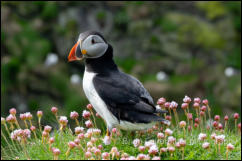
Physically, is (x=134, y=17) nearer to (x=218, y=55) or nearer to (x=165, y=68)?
(x=165, y=68)

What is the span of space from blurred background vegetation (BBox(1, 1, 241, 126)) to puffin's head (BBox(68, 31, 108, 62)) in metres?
5.81

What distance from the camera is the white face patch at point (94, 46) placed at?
4977mm

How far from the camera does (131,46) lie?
1201cm

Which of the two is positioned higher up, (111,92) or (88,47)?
(88,47)

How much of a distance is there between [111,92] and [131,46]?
23.8 feet

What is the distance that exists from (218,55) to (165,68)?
5.22ft

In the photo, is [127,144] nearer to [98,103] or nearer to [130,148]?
[130,148]

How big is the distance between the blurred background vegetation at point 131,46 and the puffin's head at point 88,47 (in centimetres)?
581

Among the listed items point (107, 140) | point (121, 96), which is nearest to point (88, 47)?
point (121, 96)

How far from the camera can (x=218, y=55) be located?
39.0 feet

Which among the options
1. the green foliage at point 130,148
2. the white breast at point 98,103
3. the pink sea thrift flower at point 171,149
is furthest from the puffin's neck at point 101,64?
the pink sea thrift flower at point 171,149

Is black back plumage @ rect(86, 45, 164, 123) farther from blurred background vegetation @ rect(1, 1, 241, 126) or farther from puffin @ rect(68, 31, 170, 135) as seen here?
blurred background vegetation @ rect(1, 1, 241, 126)

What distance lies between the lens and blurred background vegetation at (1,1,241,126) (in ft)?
36.4

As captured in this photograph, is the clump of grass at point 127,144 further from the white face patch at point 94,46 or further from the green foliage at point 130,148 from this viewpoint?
the white face patch at point 94,46
